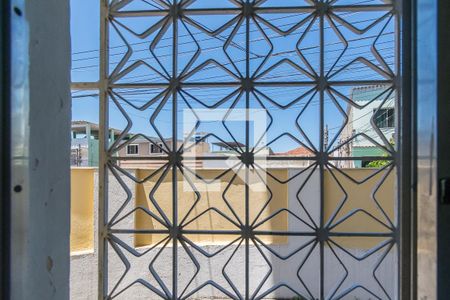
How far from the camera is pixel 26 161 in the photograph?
321mm

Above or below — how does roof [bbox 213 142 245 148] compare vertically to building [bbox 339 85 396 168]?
below

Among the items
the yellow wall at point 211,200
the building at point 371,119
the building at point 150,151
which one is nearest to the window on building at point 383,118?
the building at point 371,119

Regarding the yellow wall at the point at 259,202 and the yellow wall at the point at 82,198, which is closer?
the yellow wall at the point at 259,202

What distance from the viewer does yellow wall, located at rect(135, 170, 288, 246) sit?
70cm

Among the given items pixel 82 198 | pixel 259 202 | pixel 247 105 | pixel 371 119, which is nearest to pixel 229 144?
pixel 247 105

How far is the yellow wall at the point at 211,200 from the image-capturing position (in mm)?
695

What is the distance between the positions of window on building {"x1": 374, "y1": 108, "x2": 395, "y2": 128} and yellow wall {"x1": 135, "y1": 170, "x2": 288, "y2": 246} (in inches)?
9.9

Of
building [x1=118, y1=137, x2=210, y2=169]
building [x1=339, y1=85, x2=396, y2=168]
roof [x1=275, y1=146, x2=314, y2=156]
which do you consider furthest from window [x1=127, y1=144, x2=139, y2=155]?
building [x1=339, y1=85, x2=396, y2=168]

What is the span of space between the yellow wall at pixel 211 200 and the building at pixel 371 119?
196 millimetres

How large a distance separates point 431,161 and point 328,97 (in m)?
0.31

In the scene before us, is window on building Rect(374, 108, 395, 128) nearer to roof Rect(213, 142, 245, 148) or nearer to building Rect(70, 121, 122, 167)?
roof Rect(213, 142, 245, 148)

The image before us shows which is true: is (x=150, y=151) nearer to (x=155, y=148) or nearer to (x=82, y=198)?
(x=155, y=148)

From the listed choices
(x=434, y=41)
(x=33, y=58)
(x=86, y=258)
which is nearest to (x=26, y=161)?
(x=33, y=58)

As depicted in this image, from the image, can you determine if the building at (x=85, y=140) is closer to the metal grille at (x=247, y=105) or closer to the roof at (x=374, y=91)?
the metal grille at (x=247, y=105)
